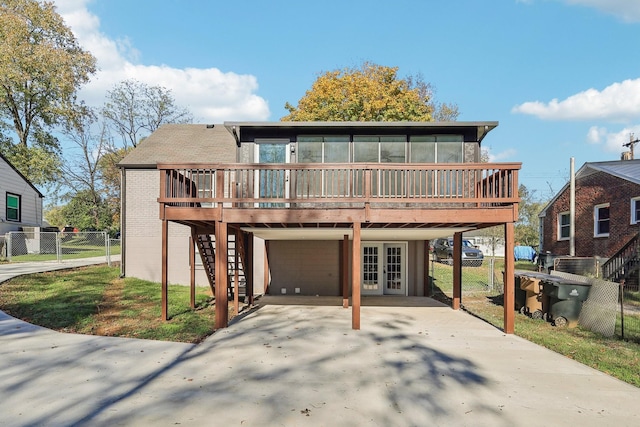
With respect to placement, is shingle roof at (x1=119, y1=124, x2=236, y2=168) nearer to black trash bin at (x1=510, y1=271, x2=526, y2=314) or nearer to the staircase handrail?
black trash bin at (x1=510, y1=271, x2=526, y2=314)

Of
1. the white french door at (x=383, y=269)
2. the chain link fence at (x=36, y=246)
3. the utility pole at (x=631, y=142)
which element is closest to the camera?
the white french door at (x=383, y=269)

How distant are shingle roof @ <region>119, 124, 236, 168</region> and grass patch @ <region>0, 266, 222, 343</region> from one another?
4324mm

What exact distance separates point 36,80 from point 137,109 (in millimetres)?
6877

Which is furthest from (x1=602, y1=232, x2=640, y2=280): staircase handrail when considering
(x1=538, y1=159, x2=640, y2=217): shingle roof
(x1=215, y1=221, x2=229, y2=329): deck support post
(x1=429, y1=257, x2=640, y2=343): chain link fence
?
(x1=215, y1=221, x2=229, y2=329): deck support post

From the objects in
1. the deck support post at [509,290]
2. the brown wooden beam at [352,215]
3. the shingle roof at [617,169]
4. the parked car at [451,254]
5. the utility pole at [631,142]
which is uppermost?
the utility pole at [631,142]

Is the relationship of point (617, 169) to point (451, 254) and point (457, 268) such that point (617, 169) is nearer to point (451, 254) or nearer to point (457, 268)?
point (451, 254)

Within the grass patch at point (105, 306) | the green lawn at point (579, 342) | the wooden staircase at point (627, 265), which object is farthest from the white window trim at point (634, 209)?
the grass patch at point (105, 306)

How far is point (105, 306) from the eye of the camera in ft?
29.2

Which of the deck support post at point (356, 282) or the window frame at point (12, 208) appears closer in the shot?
the deck support post at point (356, 282)

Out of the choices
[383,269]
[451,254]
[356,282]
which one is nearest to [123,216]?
[383,269]

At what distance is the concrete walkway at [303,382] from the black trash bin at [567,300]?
6.72 feet

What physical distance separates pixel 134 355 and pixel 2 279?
8.30 metres

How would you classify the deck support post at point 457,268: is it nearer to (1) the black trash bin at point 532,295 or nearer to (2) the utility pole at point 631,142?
(1) the black trash bin at point 532,295

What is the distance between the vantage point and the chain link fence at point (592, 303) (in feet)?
23.5
